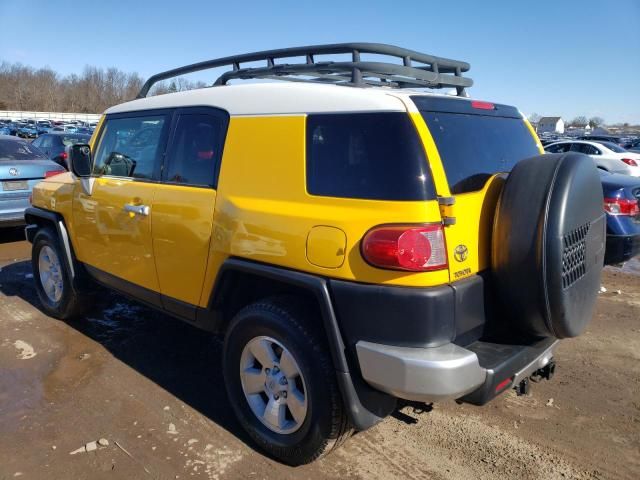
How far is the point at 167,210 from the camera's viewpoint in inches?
126

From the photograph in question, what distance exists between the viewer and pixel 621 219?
184 inches

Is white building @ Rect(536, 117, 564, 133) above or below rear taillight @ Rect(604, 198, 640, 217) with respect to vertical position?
above

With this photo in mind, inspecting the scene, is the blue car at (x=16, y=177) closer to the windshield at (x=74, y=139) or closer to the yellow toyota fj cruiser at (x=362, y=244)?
the yellow toyota fj cruiser at (x=362, y=244)

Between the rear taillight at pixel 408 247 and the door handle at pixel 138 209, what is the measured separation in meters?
1.81

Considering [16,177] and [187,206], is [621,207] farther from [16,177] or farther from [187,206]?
[16,177]

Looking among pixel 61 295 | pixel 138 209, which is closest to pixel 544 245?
pixel 138 209

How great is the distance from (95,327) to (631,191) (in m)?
5.52

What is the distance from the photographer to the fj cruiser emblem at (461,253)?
7.44 feet

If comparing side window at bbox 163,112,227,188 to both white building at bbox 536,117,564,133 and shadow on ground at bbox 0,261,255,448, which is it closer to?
shadow on ground at bbox 0,261,255,448

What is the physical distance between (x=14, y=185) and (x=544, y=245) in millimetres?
7716

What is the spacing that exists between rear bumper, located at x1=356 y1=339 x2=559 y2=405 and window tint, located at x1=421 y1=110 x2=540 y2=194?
78 cm

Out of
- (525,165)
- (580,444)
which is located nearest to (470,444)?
(580,444)

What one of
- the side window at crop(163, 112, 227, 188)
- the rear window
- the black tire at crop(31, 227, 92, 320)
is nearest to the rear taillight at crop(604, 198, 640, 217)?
the rear window

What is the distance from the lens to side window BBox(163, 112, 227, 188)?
118 inches
